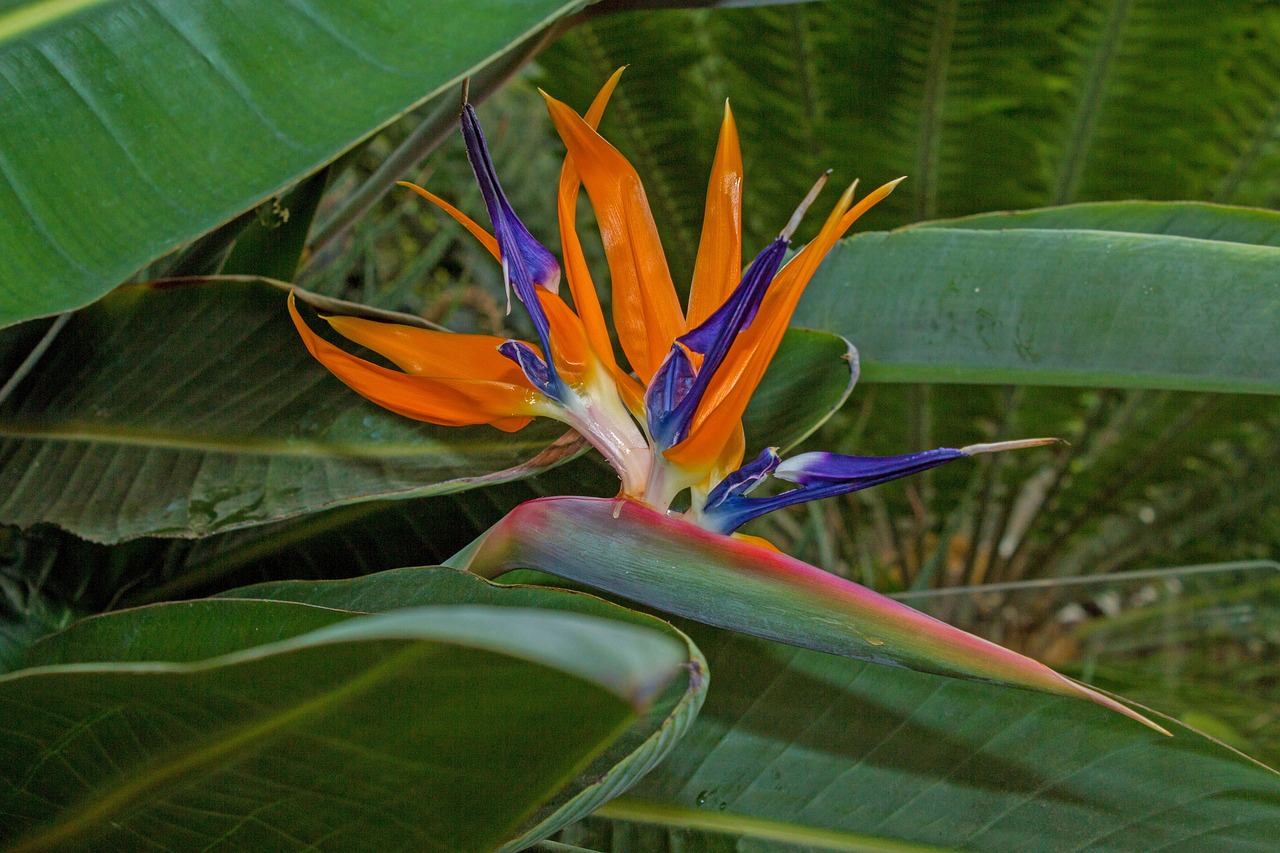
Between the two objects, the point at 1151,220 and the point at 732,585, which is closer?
the point at 732,585

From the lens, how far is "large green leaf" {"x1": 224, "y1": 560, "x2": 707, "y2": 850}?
0.26 metres

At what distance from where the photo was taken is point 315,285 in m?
0.73

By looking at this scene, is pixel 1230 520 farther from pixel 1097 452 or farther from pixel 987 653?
pixel 987 653

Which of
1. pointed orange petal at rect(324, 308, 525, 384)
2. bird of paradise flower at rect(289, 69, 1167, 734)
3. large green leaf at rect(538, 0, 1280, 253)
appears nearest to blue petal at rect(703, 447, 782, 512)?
bird of paradise flower at rect(289, 69, 1167, 734)

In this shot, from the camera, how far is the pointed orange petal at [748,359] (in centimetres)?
33

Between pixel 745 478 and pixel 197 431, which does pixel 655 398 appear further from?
pixel 197 431

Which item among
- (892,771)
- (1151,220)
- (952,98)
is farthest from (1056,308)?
(952,98)

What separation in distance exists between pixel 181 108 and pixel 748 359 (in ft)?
0.74

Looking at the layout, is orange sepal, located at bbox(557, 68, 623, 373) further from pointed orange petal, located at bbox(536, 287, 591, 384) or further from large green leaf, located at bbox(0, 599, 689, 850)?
large green leaf, located at bbox(0, 599, 689, 850)

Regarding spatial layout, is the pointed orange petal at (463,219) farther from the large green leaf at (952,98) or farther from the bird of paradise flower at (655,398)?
the large green leaf at (952,98)

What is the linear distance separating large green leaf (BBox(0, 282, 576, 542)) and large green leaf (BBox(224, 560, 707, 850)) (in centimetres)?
6

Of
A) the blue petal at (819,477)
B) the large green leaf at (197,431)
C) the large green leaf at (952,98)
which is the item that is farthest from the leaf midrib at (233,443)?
the large green leaf at (952,98)

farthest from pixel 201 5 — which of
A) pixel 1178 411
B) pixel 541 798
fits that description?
pixel 1178 411

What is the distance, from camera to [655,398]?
0.36 metres
